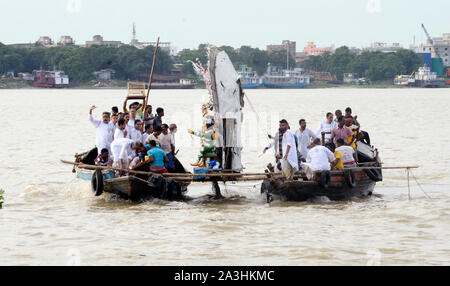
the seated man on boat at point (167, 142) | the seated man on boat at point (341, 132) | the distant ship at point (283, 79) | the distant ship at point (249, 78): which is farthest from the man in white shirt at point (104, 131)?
the distant ship at point (283, 79)

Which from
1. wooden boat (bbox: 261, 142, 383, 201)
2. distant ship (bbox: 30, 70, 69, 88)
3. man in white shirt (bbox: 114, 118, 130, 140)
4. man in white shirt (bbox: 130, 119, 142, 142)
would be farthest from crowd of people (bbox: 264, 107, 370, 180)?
distant ship (bbox: 30, 70, 69, 88)

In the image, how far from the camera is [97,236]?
1338cm

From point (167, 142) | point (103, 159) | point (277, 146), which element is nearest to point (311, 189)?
point (277, 146)

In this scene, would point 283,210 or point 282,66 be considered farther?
point 282,66

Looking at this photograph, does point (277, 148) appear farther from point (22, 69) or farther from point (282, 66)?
point (282, 66)

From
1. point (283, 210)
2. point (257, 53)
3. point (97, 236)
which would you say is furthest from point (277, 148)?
point (257, 53)

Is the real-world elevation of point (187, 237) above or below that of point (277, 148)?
below

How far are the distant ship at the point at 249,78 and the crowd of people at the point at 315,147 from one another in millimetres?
133050

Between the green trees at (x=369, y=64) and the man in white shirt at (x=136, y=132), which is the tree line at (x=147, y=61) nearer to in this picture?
the green trees at (x=369, y=64)

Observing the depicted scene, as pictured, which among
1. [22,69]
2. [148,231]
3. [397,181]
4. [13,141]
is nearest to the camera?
[148,231]

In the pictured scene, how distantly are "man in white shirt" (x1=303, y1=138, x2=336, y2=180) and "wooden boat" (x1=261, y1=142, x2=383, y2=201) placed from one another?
12 cm

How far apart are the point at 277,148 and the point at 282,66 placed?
6329 inches

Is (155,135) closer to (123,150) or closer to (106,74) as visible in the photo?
(123,150)

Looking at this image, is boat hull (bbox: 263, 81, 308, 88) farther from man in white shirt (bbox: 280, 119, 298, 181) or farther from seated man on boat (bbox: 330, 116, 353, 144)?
man in white shirt (bbox: 280, 119, 298, 181)
